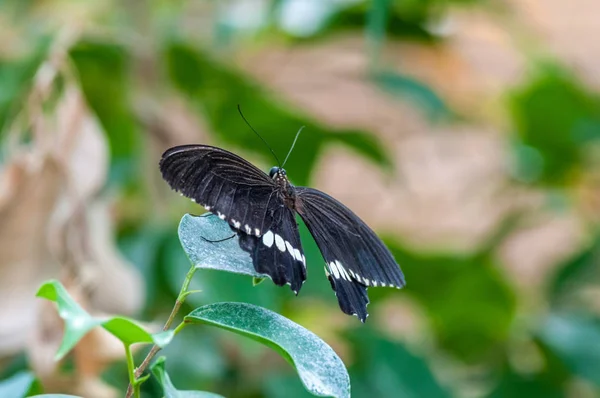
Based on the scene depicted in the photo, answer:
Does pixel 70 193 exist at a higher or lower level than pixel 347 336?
higher

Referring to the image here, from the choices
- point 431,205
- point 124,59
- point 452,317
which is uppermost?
point 124,59

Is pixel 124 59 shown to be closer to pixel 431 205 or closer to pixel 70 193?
pixel 70 193

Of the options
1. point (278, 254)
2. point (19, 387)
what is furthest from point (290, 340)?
→ point (19, 387)

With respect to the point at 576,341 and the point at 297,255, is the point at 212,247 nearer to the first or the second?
the point at 297,255

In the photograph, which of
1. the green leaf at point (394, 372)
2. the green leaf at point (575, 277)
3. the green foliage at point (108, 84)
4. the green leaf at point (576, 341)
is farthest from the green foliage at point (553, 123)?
the green foliage at point (108, 84)

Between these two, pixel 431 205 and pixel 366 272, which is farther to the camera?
pixel 431 205

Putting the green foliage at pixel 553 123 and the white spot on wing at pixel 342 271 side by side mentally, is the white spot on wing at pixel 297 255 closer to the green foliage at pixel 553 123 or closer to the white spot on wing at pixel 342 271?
the white spot on wing at pixel 342 271

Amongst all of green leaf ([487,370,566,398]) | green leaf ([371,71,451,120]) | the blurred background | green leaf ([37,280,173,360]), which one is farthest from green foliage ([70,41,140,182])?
green leaf ([37,280,173,360])

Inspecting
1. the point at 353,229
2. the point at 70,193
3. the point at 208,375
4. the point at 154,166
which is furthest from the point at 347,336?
the point at 353,229
